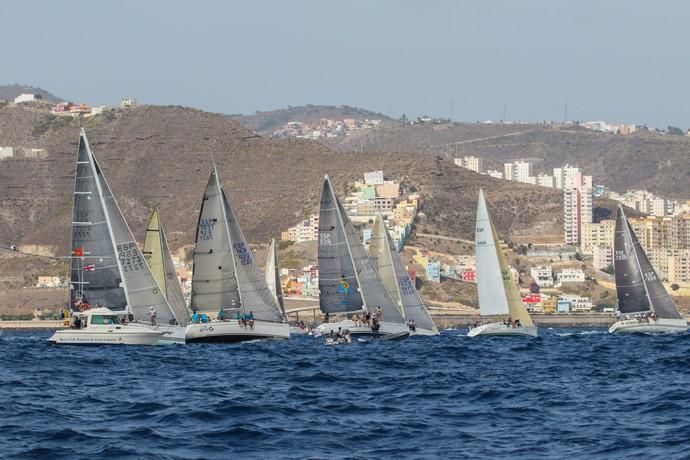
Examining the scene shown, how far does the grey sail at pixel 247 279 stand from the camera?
59.0 m

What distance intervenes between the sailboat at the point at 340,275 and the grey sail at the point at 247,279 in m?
4.07

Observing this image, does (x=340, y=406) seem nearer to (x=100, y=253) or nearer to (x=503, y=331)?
(x=100, y=253)

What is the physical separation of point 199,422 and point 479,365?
1801 centimetres

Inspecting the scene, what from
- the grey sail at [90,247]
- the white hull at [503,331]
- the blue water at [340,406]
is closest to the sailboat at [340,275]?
the white hull at [503,331]

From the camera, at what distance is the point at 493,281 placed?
73.7m

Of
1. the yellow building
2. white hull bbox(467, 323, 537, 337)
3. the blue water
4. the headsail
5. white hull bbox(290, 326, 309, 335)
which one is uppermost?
the headsail

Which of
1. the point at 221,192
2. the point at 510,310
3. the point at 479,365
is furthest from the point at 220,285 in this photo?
the point at 510,310

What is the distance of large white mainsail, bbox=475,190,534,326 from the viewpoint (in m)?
73.5

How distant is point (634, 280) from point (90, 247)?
30.3 meters

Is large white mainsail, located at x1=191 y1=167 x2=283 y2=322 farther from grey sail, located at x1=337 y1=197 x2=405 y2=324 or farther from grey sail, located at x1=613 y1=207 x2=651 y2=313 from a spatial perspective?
grey sail, located at x1=613 y1=207 x2=651 y2=313

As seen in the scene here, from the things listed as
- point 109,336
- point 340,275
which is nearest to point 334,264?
point 340,275

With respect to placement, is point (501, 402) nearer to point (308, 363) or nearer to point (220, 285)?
point (308, 363)

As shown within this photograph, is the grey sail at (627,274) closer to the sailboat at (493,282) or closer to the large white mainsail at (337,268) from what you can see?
the sailboat at (493,282)

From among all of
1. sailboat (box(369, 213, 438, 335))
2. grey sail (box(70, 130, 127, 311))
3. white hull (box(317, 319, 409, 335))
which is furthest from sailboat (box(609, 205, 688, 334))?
grey sail (box(70, 130, 127, 311))
